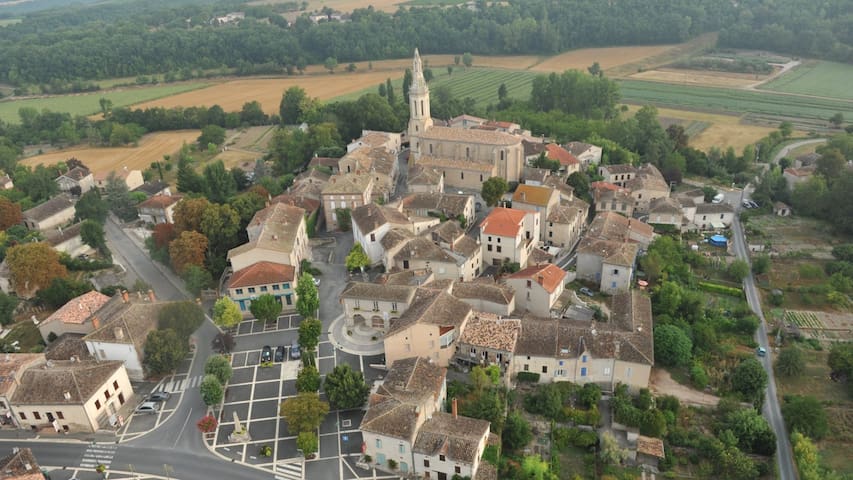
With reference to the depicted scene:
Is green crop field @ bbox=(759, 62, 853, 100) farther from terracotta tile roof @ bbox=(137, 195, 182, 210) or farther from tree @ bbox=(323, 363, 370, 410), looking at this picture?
tree @ bbox=(323, 363, 370, 410)

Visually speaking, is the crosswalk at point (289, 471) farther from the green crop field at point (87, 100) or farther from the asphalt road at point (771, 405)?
the green crop field at point (87, 100)

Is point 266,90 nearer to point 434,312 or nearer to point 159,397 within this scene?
point 159,397

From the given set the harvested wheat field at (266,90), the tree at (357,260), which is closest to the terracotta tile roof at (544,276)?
the tree at (357,260)

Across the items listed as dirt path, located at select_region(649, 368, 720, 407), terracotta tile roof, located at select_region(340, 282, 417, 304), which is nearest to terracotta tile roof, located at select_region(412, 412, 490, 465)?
terracotta tile roof, located at select_region(340, 282, 417, 304)

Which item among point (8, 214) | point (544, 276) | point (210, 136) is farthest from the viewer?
point (210, 136)

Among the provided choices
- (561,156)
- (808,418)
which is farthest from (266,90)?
(808,418)

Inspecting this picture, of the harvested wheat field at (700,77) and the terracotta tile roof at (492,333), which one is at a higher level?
the harvested wheat field at (700,77)
